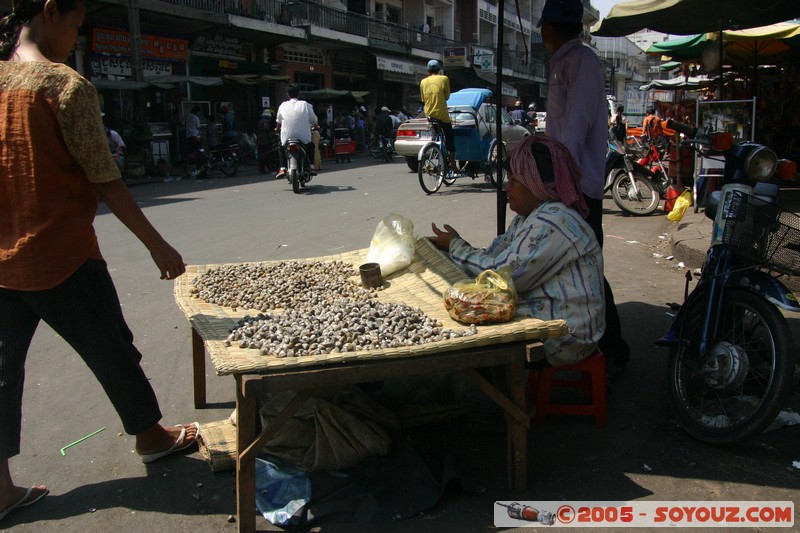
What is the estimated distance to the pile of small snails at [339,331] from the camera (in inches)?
90.4

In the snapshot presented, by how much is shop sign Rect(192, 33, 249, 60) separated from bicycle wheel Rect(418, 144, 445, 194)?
12660mm

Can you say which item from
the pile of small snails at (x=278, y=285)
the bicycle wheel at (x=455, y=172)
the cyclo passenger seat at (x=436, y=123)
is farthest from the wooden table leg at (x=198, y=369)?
the bicycle wheel at (x=455, y=172)

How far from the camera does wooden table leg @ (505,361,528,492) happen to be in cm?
249

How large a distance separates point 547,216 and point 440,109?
826 cm

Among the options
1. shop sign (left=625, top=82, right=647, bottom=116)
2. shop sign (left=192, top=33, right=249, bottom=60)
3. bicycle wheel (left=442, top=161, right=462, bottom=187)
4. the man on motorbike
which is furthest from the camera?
shop sign (left=625, top=82, right=647, bottom=116)

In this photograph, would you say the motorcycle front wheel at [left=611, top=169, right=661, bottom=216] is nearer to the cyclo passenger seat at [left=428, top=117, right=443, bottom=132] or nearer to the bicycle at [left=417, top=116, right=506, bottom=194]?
the bicycle at [left=417, top=116, right=506, bottom=194]

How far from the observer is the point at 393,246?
3.52 meters

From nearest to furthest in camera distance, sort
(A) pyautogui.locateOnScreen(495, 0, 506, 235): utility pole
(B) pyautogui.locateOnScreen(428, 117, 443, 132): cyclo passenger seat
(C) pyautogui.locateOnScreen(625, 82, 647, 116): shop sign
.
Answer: (A) pyautogui.locateOnScreen(495, 0, 506, 235): utility pole < (B) pyautogui.locateOnScreen(428, 117, 443, 132): cyclo passenger seat < (C) pyautogui.locateOnScreen(625, 82, 647, 116): shop sign

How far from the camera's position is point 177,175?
16.7 m

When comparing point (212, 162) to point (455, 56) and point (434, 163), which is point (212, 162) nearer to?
point (434, 163)

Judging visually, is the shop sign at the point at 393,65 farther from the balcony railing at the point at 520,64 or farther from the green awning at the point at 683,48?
the green awning at the point at 683,48

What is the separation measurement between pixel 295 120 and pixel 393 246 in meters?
8.82

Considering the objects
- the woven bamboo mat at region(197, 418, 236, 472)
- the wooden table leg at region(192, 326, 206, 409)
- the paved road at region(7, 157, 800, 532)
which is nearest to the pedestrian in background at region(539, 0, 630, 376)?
the paved road at region(7, 157, 800, 532)

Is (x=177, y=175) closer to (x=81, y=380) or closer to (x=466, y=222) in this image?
(x=466, y=222)
